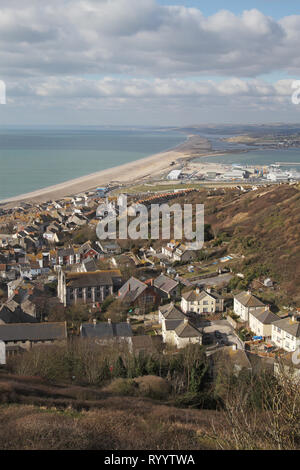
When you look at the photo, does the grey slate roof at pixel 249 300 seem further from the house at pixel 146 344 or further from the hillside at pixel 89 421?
the hillside at pixel 89 421

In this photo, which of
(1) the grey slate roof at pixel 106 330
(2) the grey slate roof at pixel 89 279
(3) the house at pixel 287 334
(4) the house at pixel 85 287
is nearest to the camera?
(3) the house at pixel 287 334

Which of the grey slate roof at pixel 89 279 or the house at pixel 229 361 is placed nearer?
the house at pixel 229 361

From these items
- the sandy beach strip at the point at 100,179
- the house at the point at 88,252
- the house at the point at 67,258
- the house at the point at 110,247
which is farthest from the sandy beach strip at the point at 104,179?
the house at the point at 67,258

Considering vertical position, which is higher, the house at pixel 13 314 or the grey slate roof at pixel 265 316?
the grey slate roof at pixel 265 316

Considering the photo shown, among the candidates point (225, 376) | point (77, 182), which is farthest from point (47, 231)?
point (77, 182)

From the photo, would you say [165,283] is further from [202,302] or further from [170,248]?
[170,248]

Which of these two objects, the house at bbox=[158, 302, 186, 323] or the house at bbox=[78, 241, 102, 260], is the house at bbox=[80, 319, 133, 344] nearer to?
the house at bbox=[158, 302, 186, 323]

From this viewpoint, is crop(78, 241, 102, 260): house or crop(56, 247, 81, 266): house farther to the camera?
crop(78, 241, 102, 260): house

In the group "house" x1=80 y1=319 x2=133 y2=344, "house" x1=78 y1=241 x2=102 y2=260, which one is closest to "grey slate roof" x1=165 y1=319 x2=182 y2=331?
"house" x1=80 y1=319 x2=133 y2=344
